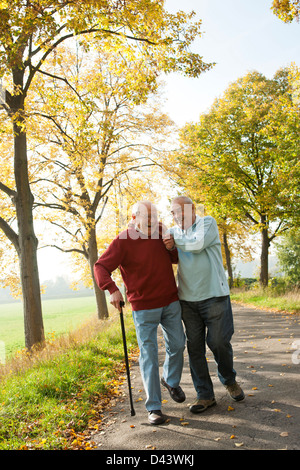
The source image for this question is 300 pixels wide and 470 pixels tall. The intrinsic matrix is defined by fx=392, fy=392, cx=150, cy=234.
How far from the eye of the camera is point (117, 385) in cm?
593

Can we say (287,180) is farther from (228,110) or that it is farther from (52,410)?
(52,410)

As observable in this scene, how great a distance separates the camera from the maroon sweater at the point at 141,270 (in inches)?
170

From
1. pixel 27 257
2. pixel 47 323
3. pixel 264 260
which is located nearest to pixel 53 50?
pixel 27 257

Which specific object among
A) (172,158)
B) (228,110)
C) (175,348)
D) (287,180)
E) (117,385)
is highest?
(228,110)

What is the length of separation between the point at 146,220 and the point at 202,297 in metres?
1.05

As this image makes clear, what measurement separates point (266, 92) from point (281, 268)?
17.1 metres

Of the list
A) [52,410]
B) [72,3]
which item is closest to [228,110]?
[72,3]

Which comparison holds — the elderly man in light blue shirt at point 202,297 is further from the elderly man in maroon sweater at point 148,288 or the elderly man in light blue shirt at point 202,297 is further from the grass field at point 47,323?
the grass field at point 47,323

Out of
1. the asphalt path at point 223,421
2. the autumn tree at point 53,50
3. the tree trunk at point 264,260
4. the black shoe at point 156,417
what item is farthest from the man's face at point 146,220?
the tree trunk at point 264,260

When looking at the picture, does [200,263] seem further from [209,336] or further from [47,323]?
[47,323]

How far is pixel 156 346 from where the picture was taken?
4336 mm

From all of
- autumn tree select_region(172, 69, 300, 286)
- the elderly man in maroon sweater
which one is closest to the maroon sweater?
the elderly man in maroon sweater
